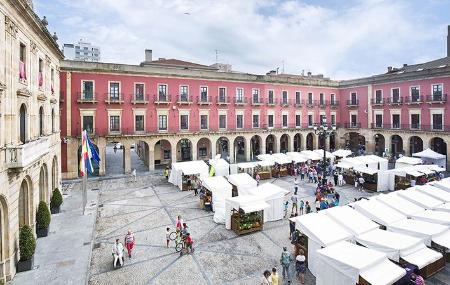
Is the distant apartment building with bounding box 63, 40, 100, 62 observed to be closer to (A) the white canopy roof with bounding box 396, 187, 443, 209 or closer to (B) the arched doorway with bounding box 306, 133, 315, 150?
(B) the arched doorway with bounding box 306, 133, 315, 150

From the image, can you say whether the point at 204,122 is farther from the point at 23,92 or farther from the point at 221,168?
the point at 23,92

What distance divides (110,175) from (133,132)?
500cm

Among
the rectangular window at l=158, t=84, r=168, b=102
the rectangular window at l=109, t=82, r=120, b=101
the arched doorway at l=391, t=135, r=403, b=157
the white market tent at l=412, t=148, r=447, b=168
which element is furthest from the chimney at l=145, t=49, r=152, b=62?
the arched doorway at l=391, t=135, r=403, b=157

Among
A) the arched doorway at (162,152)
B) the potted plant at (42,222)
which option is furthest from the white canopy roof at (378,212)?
the arched doorway at (162,152)

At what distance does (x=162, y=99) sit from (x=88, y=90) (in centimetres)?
730

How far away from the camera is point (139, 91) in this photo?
30188 mm

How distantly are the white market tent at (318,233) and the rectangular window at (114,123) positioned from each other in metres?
22.7

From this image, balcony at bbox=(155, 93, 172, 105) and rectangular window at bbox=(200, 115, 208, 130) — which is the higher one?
balcony at bbox=(155, 93, 172, 105)

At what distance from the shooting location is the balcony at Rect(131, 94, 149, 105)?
97.1 feet

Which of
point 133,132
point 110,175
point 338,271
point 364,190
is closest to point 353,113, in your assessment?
point 364,190

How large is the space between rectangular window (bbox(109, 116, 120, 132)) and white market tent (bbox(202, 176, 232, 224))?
14.0 m

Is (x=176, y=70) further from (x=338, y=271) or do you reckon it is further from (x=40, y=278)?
(x=338, y=271)

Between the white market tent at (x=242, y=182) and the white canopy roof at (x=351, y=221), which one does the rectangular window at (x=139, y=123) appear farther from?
the white canopy roof at (x=351, y=221)

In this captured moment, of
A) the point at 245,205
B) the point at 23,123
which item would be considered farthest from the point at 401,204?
the point at 23,123
